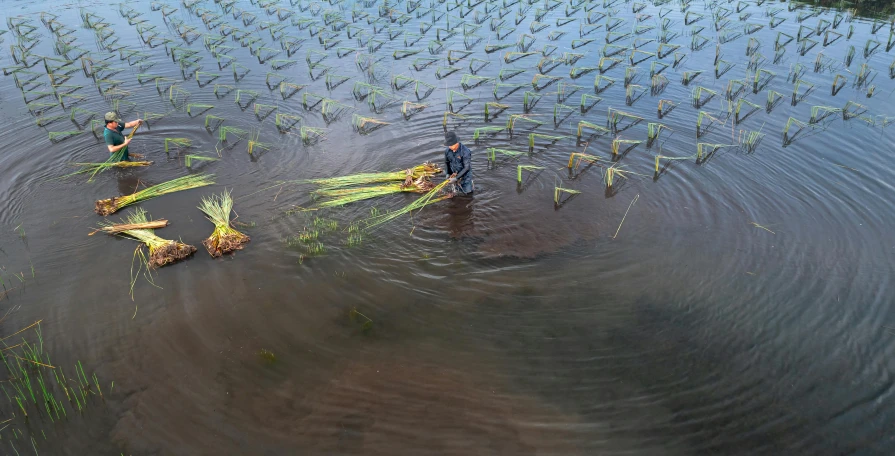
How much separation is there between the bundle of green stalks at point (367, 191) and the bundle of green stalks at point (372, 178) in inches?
5.7

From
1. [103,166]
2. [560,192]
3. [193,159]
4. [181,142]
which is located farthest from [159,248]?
[560,192]

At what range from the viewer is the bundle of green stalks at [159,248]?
24.9 feet

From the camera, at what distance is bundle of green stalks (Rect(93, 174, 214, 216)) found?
29.2ft

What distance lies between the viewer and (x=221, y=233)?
26.1ft

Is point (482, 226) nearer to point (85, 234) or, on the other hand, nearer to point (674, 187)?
point (674, 187)

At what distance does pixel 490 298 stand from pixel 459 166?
10.3 feet

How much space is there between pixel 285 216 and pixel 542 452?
6.18 m

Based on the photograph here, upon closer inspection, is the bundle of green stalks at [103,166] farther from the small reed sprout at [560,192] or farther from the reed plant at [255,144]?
the small reed sprout at [560,192]

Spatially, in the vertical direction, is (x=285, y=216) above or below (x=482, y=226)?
above

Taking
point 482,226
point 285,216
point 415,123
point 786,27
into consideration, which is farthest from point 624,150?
point 786,27

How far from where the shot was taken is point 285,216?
884cm

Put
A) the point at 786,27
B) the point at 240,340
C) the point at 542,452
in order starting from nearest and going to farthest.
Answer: the point at 542,452 < the point at 240,340 < the point at 786,27

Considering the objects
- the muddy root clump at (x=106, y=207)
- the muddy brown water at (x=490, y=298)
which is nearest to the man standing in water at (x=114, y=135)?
the muddy brown water at (x=490, y=298)

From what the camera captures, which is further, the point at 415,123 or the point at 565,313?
the point at 415,123
